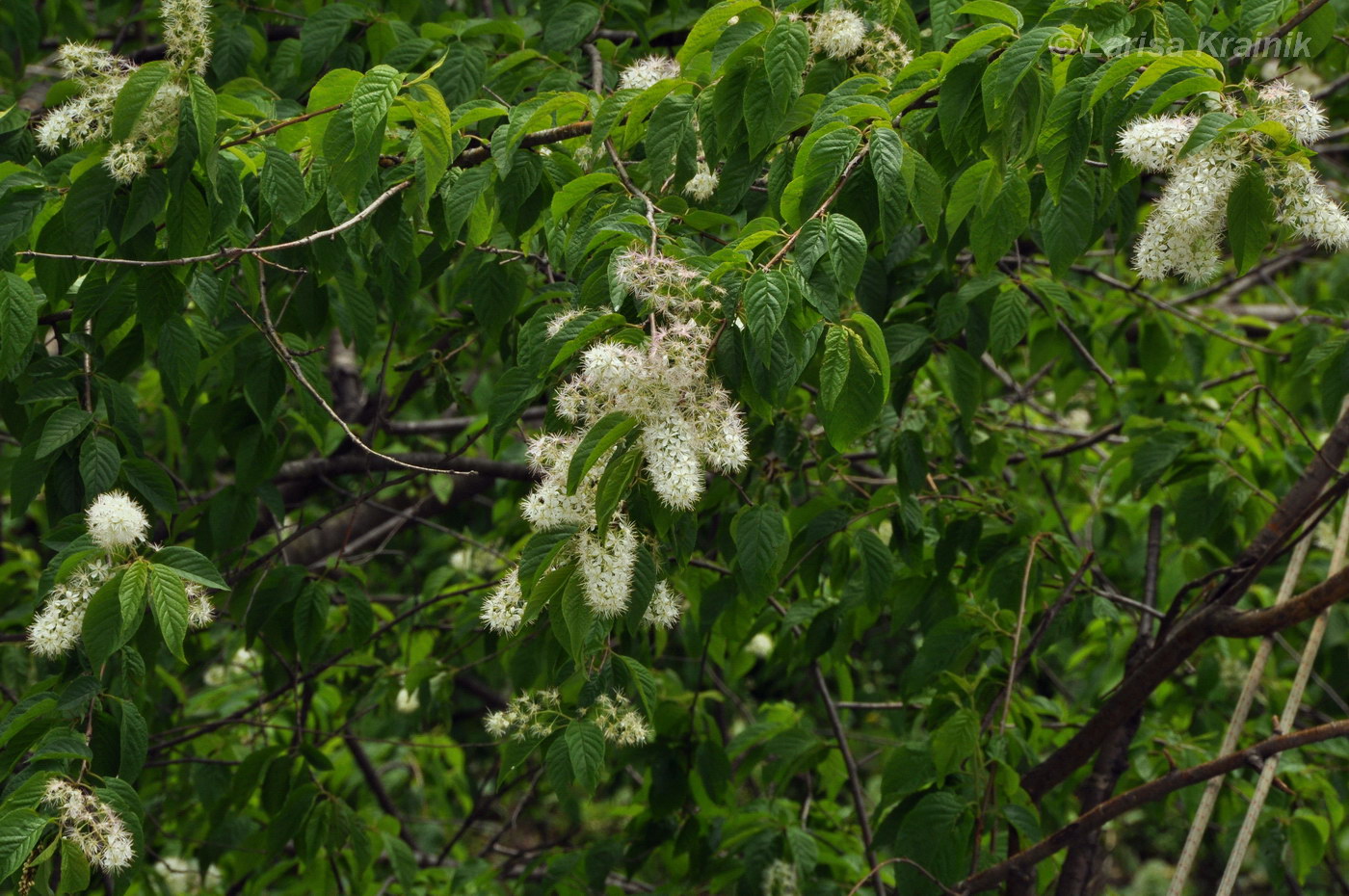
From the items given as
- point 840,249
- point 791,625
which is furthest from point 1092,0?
point 791,625

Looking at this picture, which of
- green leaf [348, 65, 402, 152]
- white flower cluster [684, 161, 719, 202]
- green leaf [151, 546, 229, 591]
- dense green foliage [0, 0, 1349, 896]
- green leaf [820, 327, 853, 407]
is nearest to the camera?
green leaf [820, 327, 853, 407]

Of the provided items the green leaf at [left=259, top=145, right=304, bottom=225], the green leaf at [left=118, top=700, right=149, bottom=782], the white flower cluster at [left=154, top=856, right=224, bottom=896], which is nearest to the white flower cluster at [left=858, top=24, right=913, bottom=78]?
the green leaf at [left=259, top=145, right=304, bottom=225]

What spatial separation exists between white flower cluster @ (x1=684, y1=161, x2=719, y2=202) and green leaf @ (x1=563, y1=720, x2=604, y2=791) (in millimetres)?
859

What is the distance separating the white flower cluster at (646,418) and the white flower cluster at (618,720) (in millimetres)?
400

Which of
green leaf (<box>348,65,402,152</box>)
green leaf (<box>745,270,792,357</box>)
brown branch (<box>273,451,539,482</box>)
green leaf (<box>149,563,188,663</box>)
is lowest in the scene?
brown branch (<box>273,451,539,482</box>)

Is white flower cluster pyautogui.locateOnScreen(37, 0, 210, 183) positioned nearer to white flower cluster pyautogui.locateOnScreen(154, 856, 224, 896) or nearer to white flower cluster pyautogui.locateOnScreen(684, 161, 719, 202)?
white flower cluster pyautogui.locateOnScreen(684, 161, 719, 202)

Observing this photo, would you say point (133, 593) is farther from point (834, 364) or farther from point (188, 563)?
point (834, 364)

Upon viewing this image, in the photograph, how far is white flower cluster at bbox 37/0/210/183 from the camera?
1.66 meters

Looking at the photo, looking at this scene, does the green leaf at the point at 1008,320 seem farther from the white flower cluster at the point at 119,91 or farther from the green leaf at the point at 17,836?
the green leaf at the point at 17,836

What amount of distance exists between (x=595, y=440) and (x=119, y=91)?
0.87 meters

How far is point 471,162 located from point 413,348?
1.36 metres

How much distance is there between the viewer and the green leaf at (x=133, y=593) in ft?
5.14

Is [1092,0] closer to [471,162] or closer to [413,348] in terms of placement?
[471,162]

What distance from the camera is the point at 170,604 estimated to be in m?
1.62
